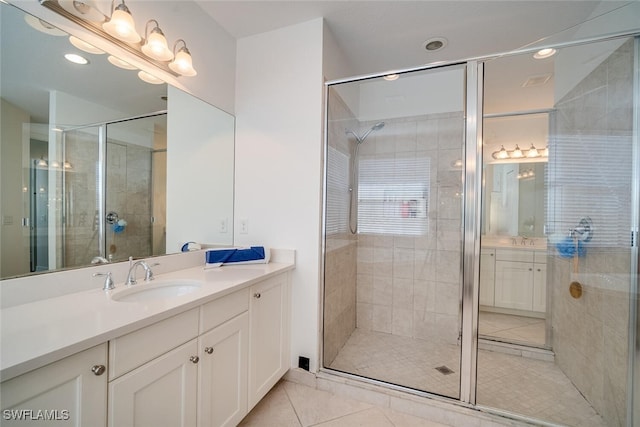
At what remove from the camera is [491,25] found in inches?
75.4

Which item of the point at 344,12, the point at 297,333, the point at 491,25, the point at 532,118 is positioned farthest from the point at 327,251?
the point at 532,118

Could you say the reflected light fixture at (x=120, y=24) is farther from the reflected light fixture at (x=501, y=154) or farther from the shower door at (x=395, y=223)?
the reflected light fixture at (x=501, y=154)

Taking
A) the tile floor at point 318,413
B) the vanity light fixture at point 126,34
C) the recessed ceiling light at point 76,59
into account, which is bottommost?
the tile floor at point 318,413

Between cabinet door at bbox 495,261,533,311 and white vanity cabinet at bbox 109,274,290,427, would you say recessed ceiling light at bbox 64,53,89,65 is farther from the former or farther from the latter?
cabinet door at bbox 495,261,533,311

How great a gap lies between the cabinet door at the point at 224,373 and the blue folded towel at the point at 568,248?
229 centimetres

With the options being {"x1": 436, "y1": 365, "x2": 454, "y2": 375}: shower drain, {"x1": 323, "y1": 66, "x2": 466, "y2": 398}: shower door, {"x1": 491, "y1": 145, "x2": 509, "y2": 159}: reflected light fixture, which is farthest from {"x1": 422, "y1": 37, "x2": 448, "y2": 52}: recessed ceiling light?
{"x1": 436, "y1": 365, "x2": 454, "y2": 375}: shower drain

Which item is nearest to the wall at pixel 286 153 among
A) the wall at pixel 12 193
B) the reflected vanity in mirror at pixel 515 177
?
the wall at pixel 12 193

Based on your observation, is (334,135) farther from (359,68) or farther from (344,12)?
(359,68)

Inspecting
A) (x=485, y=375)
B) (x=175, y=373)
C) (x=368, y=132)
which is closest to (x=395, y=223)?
(x=368, y=132)

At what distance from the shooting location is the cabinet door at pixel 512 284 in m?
2.61

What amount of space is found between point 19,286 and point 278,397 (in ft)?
4.94

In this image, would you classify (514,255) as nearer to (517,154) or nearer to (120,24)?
(517,154)

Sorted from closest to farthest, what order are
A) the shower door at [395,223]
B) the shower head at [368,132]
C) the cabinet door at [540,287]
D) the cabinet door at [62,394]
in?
the cabinet door at [62,394] → the shower door at [395,223] → the cabinet door at [540,287] → the shower head at [368,132]

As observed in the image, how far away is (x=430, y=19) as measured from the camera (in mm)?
1856
